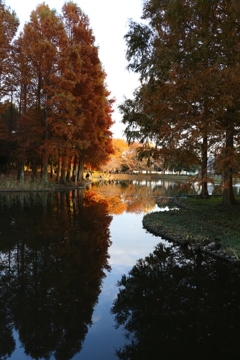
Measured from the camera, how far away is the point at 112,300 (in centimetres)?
507

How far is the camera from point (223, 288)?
219 inches

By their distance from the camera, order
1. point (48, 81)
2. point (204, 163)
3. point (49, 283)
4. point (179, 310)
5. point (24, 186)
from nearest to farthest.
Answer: point (179, 310)
point (49, 283)
point (204, 163)
point (24, 186)
point (48, 81)

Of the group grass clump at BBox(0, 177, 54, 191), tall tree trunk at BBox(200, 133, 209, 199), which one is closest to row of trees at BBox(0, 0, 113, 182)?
grass clump at BBox(0, 177, 54, 191)

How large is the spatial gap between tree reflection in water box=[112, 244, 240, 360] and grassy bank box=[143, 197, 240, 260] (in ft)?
3.79

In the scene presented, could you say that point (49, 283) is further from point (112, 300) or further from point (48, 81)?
point (48, 81)

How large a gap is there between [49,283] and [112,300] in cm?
140

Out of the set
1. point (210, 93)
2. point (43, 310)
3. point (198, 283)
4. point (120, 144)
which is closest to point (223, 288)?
point (198, 283)

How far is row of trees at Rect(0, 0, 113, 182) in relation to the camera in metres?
24.4

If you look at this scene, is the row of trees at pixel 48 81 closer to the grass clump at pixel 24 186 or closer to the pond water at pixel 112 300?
the grass clump at pixel 24 186

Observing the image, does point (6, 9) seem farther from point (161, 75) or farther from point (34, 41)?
point (161, 75)

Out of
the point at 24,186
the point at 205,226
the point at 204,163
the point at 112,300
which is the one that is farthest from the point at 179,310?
the point at 24,186

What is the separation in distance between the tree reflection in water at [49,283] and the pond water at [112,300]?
2cm

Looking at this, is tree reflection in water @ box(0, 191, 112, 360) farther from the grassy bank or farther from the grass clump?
the grass clump

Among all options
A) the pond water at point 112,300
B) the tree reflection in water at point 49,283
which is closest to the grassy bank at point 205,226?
the pond water at point 112,300
